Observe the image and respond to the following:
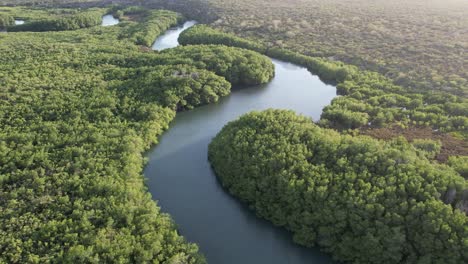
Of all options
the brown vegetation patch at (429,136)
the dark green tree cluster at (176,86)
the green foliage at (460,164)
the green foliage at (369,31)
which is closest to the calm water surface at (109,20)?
the green foliage at (369,31)

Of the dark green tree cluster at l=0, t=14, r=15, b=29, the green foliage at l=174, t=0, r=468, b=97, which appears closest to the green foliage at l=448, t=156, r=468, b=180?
the green foliage at l=174, t=0, r=468, b=97

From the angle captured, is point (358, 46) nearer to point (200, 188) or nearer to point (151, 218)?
point (200, 188)

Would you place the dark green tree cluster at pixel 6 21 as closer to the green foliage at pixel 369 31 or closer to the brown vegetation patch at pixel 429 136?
the green foliage at pixel 369 31

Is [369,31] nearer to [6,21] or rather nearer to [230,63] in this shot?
[230,63]

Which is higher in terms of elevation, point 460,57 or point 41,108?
point 460,57

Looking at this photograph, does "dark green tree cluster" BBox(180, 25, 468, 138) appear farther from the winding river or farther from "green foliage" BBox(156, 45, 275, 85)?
"green foliage" BBox(156, 45, 275, 85)

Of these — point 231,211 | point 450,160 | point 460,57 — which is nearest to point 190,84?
point 231,211

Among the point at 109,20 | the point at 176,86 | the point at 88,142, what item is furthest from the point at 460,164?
the point at 109,20
